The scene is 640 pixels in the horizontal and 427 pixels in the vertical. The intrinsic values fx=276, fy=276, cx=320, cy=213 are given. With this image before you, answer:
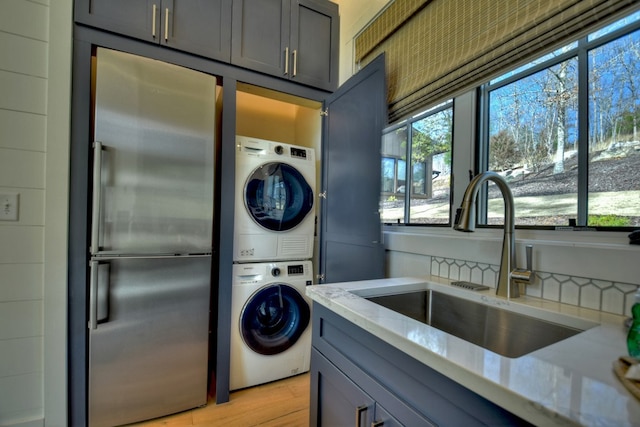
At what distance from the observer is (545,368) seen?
494 mm

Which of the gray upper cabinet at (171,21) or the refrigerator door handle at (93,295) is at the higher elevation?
the gray upper cabinet at (171,21)

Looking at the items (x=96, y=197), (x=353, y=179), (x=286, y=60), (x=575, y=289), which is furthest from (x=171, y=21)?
(x=575, y=289)

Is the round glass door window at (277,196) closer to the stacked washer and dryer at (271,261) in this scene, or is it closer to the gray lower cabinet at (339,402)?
the stacked washer and dryer at (271,261)

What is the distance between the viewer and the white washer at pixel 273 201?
1864 mm

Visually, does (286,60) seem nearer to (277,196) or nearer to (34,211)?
(277,196)

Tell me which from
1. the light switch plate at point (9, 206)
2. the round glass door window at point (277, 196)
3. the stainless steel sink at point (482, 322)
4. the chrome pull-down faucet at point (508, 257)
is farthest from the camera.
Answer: the round glass door window at point (277, 196)

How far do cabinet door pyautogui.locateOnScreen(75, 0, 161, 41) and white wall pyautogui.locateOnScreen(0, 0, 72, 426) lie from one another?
0.08 metres

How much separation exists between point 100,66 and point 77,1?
13.2 inches

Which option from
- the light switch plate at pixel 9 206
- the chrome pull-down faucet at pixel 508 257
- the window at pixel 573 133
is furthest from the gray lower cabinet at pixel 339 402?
the light switch plate at pixel 9 206

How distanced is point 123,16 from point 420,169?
192 centimetres

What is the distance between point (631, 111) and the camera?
95 centimetres

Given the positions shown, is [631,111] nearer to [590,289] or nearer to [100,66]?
[590,289]

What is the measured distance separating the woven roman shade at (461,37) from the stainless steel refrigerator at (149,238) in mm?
1144

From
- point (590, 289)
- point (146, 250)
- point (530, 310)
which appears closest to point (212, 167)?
point (146, 250)
